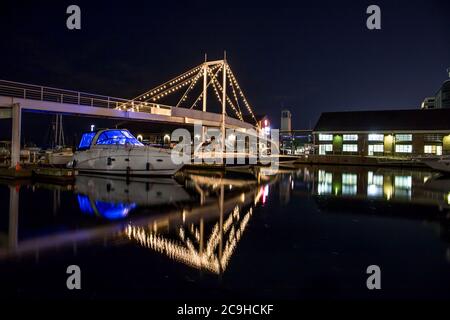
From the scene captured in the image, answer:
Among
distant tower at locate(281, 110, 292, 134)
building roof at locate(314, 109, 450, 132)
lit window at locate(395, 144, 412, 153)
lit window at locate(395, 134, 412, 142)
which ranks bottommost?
lit window at locate(395, 144, 412, 153)

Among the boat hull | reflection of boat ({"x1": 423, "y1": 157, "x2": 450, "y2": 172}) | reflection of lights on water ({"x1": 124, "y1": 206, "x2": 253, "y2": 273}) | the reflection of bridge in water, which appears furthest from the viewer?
reflection of boat ({"x1": 423, "y1": 157, "x2": 450, "y2": 172})

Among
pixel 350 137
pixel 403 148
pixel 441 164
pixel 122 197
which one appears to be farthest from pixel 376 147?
pixel 122 197

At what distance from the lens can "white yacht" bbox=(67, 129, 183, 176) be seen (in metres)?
22.6

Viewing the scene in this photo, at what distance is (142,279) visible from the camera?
→ 5.82 metres

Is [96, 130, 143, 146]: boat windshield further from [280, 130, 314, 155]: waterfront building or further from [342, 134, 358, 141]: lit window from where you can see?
[280, 130, 314, 155]: waterfront building

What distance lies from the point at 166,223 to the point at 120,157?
48.7ft

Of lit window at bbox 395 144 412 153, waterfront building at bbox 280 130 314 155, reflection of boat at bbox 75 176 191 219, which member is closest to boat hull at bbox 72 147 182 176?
reflection of boat at bbox 75 176 191 219

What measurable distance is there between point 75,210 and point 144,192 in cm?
456

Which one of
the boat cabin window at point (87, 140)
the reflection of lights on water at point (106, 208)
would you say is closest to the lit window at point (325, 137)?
the boat cabin window at point (87, 140)

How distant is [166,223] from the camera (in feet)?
32.9

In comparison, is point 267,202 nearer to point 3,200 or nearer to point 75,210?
point 75,210

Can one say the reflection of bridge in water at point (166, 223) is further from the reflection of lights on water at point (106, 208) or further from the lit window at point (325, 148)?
the lit window at point (325, 148)

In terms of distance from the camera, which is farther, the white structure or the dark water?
the white structure

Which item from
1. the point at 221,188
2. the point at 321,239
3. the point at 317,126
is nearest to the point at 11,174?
the point at 221,188
